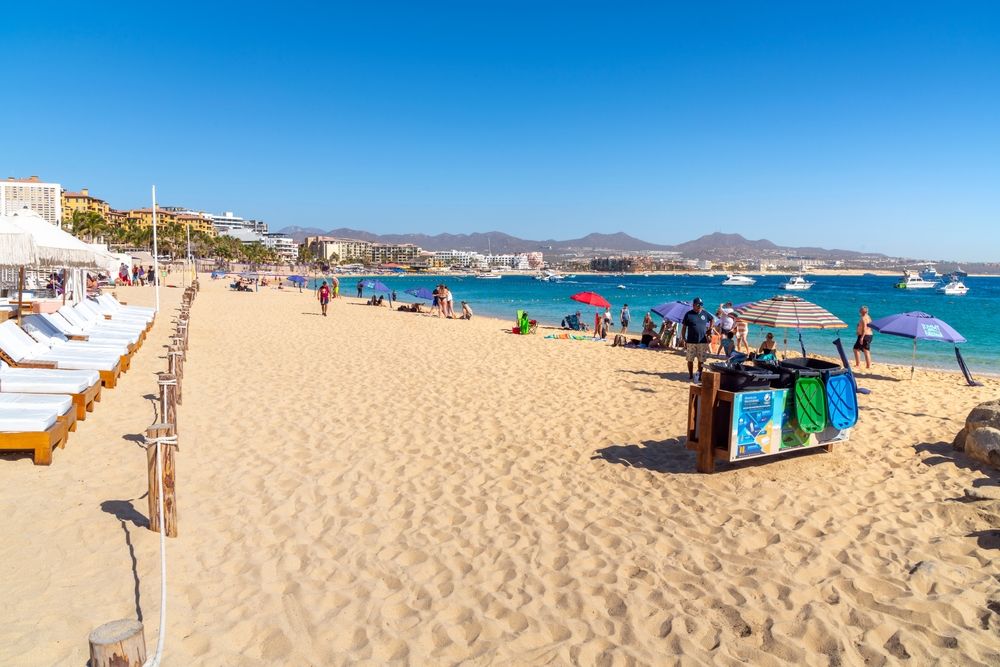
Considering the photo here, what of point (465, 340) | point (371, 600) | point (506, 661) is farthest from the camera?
point (465, 340)

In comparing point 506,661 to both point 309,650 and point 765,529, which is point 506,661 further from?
point 765,529

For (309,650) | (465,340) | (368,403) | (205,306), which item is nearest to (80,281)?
(205,306)

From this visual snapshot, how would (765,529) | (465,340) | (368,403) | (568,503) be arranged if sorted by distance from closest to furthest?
(765,529) < (568,503) < (368,403) < (465,340)

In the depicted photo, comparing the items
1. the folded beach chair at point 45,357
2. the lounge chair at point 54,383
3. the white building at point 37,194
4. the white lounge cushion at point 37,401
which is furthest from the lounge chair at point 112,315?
the white building at point 37,194

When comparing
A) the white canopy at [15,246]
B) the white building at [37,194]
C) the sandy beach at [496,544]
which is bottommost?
the sandy beach at [496,544]

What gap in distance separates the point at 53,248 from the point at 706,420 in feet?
29.4

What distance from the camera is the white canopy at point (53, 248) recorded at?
26.3ft

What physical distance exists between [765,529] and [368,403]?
5581 millimetres

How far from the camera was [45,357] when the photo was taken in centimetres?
805

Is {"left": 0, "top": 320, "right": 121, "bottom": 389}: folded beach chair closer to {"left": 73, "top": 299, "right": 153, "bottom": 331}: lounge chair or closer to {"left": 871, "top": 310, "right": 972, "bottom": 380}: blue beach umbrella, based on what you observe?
{"left": 73, "top": 299, "right": 153, "bottom": 331}: lounge chair

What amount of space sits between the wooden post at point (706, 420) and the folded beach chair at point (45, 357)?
26.0 feet

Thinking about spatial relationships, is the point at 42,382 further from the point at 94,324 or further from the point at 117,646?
the point at 94,324

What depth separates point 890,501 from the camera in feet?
16.7

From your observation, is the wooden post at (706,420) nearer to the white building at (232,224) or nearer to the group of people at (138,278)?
A: the group of people at (138,278)
